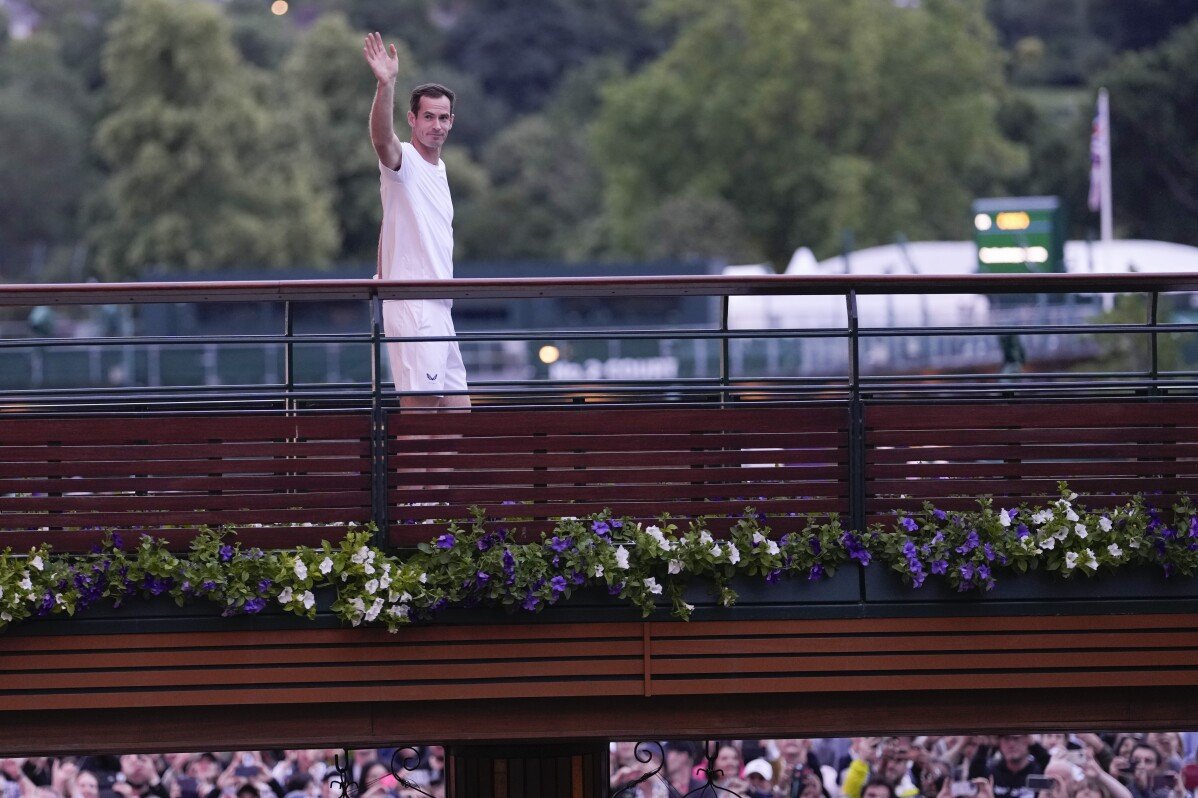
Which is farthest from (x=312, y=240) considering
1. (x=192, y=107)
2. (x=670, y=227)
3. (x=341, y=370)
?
(x=341, y=370)

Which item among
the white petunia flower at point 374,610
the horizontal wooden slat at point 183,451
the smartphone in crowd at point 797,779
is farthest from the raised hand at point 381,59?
the smartphone in crowd at point 797,779

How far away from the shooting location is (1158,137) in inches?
2463

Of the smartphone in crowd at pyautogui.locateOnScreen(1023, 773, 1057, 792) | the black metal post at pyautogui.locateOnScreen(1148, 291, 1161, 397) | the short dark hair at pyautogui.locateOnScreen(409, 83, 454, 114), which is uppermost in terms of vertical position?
the short dark hair at pyautogui.locateOnScreen(409, 83, 454, 114)

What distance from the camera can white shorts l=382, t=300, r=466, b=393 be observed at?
297 inches

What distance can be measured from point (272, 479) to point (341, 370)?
15.8m

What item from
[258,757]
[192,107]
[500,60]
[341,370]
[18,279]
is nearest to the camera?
[258,757]

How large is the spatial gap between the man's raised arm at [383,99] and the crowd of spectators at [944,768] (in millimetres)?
4649

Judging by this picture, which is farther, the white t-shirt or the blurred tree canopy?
the blurred tree canopy

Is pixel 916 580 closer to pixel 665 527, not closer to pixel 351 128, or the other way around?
pixel 665 527

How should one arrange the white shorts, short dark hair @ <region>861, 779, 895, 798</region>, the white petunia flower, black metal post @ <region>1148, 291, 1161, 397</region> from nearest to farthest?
1. the white petunia flower
2. black metal post @ <region>1148, 291, 1161, 397</region>
3. the white shorts
4. short dark hair @ <region>861, 779, 895, 798</region>

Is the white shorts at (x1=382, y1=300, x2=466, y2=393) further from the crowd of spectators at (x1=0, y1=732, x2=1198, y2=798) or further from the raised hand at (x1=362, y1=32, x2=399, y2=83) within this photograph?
the crowd of spectators at (x1=0, y1=732, x2=1198, y2=798)

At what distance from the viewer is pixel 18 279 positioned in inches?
3243

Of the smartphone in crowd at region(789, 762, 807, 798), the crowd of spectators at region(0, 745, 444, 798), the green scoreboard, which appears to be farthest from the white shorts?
the green scoreboard

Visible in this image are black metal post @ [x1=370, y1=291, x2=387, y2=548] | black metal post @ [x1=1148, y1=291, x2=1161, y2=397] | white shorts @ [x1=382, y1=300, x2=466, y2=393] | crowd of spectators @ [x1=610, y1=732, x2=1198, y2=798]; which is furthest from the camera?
crowd of spectators @ [x1=610, y1=732, x2=1198, y2=798]
